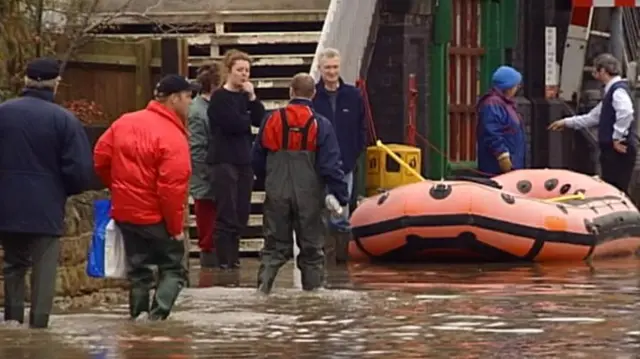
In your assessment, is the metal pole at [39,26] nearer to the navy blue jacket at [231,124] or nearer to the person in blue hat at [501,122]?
the navy blue jacket at [231,124]

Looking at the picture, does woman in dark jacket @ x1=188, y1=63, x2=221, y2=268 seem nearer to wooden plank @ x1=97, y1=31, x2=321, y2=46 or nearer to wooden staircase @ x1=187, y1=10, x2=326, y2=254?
wooden staircase @ x1=187, y1=10, x2=326, y2=254

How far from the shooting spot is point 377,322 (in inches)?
528

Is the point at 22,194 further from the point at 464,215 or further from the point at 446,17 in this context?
the point at 446,17

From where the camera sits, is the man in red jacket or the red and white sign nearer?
the man in red jacket

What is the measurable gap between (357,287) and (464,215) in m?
2.56

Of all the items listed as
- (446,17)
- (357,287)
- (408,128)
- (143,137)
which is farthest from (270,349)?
(446,17)

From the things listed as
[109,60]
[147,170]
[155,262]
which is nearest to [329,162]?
[155,262]

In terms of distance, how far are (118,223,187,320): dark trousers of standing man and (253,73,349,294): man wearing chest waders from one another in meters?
2.21

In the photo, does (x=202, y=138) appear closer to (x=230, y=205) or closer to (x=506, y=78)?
(x=230, y=205)

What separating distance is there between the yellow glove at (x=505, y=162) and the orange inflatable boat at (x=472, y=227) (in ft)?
3.74

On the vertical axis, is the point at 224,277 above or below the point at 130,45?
below

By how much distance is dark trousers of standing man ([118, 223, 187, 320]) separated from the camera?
13133 mm

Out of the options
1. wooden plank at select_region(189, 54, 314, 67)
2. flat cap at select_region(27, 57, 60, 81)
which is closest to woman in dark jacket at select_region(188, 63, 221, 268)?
wooden plank at select_region(189, 54, 314, 67)

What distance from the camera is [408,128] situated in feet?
76.8
